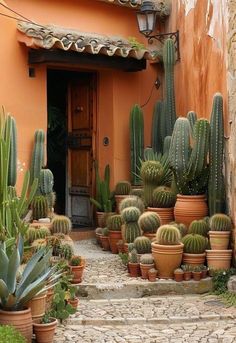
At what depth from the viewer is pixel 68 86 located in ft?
37.0

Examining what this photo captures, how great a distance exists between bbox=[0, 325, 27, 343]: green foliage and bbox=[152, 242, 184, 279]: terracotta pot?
9.72 feet

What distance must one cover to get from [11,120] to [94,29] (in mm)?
2881

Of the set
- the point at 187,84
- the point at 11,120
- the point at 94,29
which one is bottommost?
the point at 11,120

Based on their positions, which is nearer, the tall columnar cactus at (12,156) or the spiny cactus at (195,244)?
the spiny cactus at (195,244)

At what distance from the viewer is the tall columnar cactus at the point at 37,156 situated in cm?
929

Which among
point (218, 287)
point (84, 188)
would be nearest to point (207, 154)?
point (218, 287)

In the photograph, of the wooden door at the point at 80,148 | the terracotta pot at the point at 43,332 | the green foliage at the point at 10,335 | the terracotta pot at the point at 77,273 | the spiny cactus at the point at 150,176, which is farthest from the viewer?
the wooden door at the point at 80,148

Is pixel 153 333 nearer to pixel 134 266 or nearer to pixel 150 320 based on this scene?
pixel 150 320

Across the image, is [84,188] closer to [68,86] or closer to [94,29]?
[68,86]

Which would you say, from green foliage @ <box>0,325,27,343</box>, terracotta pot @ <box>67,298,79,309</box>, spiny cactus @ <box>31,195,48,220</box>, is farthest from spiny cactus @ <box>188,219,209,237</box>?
green foliage @ <box>0,325,27,343</box>

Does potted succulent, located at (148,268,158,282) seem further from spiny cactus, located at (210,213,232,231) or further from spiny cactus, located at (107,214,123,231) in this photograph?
spiny cactus, located at (107,214,123,231)

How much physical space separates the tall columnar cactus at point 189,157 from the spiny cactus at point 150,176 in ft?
1.37

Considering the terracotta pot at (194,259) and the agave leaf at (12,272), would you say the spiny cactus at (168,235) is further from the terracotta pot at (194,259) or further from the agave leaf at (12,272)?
the agave leaf at (12,272)

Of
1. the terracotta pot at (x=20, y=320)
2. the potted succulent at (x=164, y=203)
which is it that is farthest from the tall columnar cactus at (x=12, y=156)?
the terracotta pot at (x=20, y=320)
